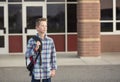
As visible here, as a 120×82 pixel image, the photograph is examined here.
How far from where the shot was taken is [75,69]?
49.6 feet

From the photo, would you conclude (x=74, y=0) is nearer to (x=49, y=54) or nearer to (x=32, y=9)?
(x=32, y=9)

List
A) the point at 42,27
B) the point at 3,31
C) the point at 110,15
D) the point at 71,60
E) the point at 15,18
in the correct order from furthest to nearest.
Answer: the point at 110,15 → the point at 15,18 → the point at 3,31 → the point at 71,60 → the point at 42,27

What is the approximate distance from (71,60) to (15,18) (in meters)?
4.39

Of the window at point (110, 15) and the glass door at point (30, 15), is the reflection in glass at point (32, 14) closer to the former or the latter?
the glass door at point (30, 15)

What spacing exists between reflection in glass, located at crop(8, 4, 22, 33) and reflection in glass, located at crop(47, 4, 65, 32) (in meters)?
1.39

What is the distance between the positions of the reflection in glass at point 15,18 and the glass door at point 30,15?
245 mm

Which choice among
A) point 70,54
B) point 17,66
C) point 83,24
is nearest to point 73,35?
point 70,54

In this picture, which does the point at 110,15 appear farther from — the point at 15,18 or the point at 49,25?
the point at 15,18

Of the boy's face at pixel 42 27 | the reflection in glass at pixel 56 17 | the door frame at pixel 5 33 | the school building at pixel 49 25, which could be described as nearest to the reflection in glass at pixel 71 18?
the school building at pixel 49 25

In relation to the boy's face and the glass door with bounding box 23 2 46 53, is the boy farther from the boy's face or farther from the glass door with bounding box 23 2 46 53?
the glass door with bounding box 23 2 46 53

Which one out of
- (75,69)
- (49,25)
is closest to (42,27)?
(75,69)

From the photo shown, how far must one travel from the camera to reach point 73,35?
68.5 ft

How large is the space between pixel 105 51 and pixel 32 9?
409 cm

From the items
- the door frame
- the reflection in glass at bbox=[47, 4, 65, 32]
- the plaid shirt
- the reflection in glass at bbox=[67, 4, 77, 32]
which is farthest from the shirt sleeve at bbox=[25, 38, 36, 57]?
the reflection in glass at bbox=[67, 4, 77, 32]
